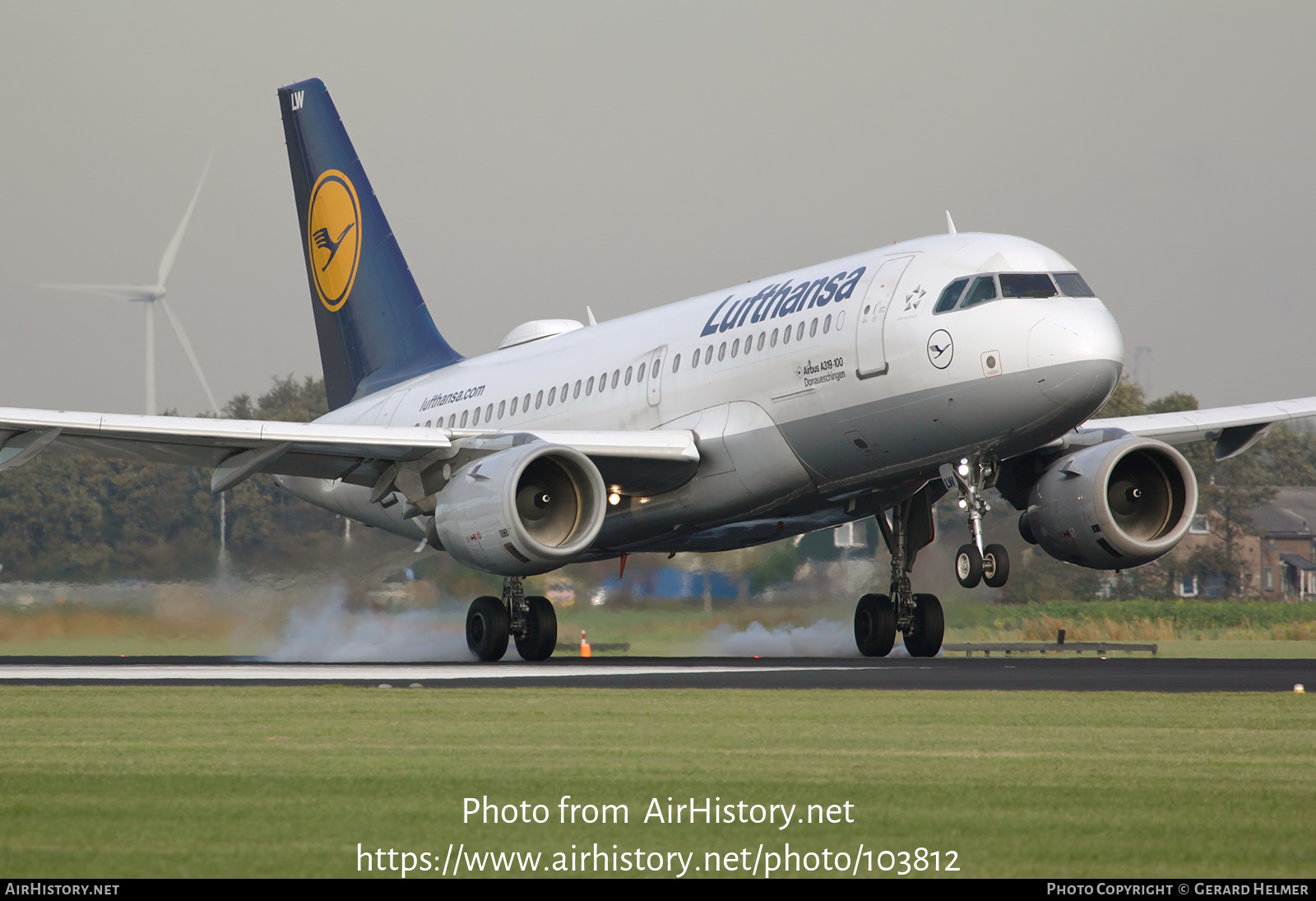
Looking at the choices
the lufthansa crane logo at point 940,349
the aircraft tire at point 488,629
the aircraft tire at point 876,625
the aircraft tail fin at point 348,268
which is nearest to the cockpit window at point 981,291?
the lufthansa crane logo at point 940,349

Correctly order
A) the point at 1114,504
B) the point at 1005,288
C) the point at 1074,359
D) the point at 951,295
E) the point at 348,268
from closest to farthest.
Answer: the point at 1074,359
the point at 1005,288
the point at 951,295
the point at 1114,504
the point at 348,268

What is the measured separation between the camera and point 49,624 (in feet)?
96.3

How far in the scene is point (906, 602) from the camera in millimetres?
25766

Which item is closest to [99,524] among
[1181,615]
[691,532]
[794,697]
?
[691,532]

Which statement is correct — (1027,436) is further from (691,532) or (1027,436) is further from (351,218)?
(351,218)

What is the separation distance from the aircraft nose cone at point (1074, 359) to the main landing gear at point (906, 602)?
5990mm

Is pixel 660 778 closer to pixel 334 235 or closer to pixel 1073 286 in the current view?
pixel 1073 286

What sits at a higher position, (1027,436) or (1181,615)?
(1027,436)

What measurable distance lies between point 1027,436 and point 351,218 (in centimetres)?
1727

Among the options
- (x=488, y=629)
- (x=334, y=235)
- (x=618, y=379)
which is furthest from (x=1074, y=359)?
(x=334, y=235)

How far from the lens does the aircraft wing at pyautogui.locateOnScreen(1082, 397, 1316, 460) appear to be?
83.5ft

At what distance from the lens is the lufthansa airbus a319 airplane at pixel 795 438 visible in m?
20.5

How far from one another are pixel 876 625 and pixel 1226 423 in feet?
21.1

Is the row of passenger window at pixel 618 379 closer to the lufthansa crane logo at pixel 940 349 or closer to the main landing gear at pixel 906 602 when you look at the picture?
the lufthansa crane logo at pixel 940 349
